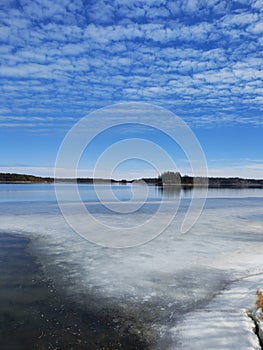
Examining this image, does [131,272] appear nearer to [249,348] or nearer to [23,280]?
[23,280]

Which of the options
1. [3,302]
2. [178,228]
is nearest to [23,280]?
[3,302]

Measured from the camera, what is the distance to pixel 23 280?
15.9 ft

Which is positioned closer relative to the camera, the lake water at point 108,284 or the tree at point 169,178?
the lake water at point 108,284

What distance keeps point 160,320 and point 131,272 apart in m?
1.81

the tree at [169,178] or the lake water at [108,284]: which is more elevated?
the tree at [169,178]

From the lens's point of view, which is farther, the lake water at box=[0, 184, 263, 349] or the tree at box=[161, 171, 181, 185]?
the tree at box=[161, 171, 181, 185]

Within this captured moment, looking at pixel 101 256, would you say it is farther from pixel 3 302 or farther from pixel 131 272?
pixel 3 302

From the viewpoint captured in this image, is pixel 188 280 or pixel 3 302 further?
pixel 188 280

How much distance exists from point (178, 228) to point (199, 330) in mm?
6660

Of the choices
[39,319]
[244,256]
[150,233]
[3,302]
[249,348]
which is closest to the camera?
[249,348]

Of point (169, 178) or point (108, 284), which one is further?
point (169, 178)

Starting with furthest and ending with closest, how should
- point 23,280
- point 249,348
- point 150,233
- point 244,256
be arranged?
point 150,233 < point 244,256 < point 23,280 < point 249,348

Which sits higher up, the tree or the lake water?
the tree

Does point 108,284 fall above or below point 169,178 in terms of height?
below
